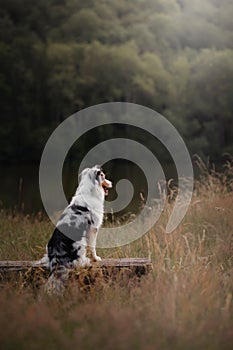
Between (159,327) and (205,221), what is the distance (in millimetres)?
3351

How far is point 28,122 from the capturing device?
24000 mm

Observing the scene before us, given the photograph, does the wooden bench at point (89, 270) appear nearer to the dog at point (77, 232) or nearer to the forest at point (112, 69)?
the dog at point (77, 232)

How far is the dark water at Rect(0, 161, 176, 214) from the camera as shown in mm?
13914

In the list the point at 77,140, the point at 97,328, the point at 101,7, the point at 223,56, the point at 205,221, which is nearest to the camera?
the point at 97,328

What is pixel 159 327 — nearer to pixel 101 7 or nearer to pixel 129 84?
pixel 129 84

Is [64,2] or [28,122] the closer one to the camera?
[28,122]

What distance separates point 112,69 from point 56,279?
2207cm

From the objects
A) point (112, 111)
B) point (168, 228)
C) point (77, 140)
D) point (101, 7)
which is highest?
point (101, 7)

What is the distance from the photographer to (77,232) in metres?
4.75

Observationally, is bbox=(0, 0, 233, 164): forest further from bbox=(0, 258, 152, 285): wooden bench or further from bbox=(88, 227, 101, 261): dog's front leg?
bbox=(0, 258, 152, 285): wooden bench

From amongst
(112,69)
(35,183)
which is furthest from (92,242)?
(112,69)

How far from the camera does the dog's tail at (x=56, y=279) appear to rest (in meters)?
4.25

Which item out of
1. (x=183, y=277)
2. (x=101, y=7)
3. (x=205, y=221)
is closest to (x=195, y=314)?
(x=183, y=277)

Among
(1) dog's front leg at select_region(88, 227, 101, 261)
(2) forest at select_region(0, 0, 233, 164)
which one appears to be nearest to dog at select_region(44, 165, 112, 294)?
(1) dog's front leg at select_region(88, 227, 101, 261)
